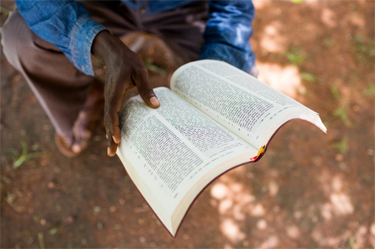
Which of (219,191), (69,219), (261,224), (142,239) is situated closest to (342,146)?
(261,224)

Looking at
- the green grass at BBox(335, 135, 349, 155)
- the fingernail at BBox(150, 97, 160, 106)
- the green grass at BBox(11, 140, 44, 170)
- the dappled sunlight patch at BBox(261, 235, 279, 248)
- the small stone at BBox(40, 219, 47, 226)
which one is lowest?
the dappled sunlight patch at BBox(261, 235, 279, 248)

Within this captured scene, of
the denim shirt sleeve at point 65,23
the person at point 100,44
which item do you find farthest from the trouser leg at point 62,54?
the denim shirt sleeve at point 65,23

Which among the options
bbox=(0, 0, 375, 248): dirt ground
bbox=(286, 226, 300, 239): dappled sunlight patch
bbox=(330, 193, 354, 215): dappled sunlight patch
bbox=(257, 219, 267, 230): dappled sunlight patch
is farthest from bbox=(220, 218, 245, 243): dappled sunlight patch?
bbox=(330, 193, 354, 215): dappled sunlight patch

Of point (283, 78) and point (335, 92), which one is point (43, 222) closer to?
point (283, 78)

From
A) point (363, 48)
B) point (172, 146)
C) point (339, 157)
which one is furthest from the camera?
point (363, 48)

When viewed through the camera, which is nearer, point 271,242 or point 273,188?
point 271,242

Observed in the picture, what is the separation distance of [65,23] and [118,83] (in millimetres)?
393

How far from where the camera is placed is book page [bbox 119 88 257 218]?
728 millimetres

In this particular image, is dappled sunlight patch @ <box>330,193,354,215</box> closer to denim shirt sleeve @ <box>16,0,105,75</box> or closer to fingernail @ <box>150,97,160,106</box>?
fingernail @ <box>150,97,160,106</box>

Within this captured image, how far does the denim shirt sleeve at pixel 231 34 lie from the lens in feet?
4.01

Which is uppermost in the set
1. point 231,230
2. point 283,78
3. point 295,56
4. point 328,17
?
point 328,17

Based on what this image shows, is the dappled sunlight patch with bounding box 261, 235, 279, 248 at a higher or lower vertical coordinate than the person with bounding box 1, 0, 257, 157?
lower

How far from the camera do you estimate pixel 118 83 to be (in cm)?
89

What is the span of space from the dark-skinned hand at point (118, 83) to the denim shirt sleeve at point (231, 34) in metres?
0.44
